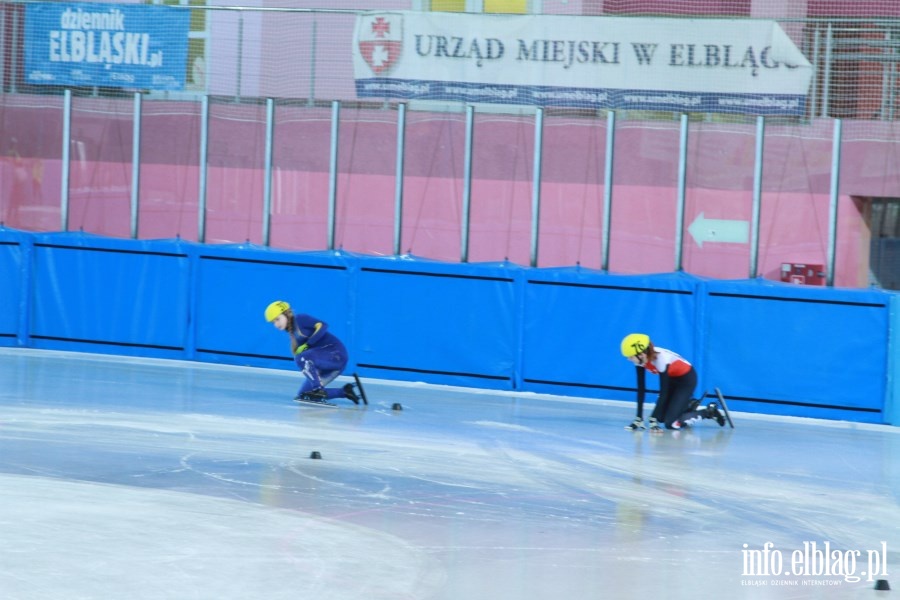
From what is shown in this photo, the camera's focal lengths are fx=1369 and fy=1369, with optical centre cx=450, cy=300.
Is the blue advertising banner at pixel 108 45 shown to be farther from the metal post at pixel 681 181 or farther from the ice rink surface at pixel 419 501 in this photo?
the metal post at pixel 681 181

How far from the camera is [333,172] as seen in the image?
19531 mm

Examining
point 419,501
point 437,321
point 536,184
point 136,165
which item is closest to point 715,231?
point 536,184

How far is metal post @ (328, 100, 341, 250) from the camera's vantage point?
19.5 meters

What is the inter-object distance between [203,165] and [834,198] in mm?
8924

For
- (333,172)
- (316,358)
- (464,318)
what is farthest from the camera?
(333,172)

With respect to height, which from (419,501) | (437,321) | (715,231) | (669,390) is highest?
(715,231)

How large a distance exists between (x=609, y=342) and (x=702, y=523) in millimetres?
7220

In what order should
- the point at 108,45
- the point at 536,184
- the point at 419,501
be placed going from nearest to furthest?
1. the point at 419,501
2. the point at 536,184
3. the point at 108,45

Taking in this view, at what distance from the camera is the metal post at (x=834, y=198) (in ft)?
56.6

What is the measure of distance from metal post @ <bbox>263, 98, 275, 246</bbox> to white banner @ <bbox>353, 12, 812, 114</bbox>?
1405mm

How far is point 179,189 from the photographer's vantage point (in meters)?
21.0

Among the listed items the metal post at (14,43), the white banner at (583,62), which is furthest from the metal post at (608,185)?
the metal post at (14,43)

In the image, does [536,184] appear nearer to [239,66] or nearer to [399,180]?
[399,180]

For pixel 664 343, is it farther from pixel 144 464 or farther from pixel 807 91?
pixel 144 464
